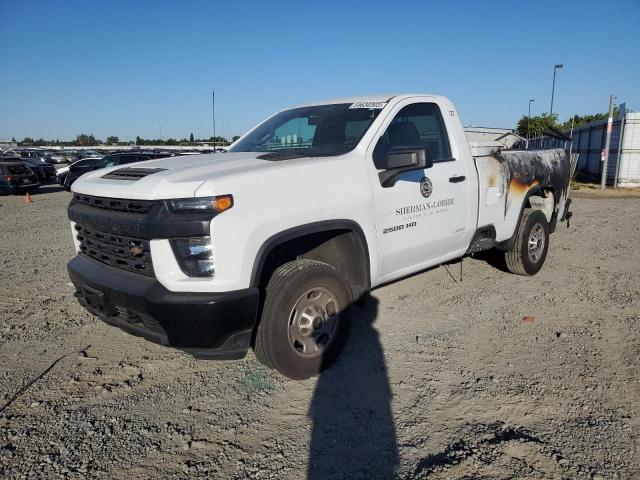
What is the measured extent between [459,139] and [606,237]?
5.35m

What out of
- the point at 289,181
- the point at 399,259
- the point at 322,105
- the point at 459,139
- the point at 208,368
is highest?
the point at 322,105

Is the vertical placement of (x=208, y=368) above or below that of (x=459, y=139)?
below

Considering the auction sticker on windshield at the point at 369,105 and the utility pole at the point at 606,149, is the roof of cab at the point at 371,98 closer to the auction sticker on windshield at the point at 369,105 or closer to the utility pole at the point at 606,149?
the auction sticker on windshield at the point at 369,105

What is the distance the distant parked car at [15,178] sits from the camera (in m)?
18.6

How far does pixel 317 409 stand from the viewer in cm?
303

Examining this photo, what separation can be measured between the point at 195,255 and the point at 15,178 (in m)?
19.8

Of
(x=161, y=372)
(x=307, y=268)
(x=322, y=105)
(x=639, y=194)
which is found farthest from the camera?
(x=639, y=194)

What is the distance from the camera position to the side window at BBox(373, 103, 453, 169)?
383cm

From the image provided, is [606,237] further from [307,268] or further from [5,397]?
[5,397]

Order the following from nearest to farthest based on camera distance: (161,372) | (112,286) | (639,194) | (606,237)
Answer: (112,286) → (161,372) → (606,237) → (639,194)

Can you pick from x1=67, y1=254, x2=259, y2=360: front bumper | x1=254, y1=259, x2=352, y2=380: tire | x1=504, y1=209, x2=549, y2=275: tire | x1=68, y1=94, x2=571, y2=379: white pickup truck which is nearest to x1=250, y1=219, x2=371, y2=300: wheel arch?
x1=68, y1=94, x2=571, y2=379: white pickup truck

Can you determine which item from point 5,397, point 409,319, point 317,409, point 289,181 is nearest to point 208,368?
point 317,409

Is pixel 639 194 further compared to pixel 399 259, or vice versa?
pixel 639 194

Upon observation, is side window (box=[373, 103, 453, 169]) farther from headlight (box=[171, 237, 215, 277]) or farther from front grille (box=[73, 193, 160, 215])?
front grille (box=[73, 193, 160, 215])
